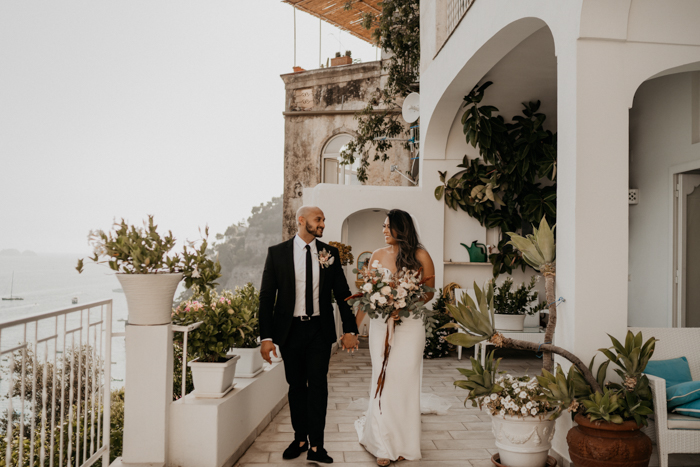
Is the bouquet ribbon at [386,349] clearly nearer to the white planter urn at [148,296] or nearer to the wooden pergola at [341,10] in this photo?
the white planter urn at [148,296]

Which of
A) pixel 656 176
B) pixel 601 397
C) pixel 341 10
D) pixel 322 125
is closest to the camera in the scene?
pixel 601 397

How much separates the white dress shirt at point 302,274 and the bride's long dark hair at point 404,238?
605mm

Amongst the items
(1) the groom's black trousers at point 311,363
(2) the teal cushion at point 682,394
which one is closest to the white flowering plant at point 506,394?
(2) the teal cushion at point 682,394

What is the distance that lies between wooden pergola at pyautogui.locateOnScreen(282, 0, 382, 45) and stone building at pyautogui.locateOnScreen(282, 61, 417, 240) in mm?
1210

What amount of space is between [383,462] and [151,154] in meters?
51.2

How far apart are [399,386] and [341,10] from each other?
43.1 feet

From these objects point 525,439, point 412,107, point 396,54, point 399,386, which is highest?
point 396,54

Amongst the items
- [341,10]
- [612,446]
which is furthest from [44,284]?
[612,446]

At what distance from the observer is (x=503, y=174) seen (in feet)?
24.0

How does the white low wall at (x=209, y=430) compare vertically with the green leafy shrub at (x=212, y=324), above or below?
below

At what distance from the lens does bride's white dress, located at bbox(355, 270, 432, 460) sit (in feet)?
11.7

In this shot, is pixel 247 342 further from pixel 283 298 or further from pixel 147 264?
pixel 147 264

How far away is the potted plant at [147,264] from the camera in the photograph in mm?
2969

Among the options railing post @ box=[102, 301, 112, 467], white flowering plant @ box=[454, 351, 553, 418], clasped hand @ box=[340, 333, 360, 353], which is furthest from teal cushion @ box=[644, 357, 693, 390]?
railing post @ box=[102, 301, 112, 467]
